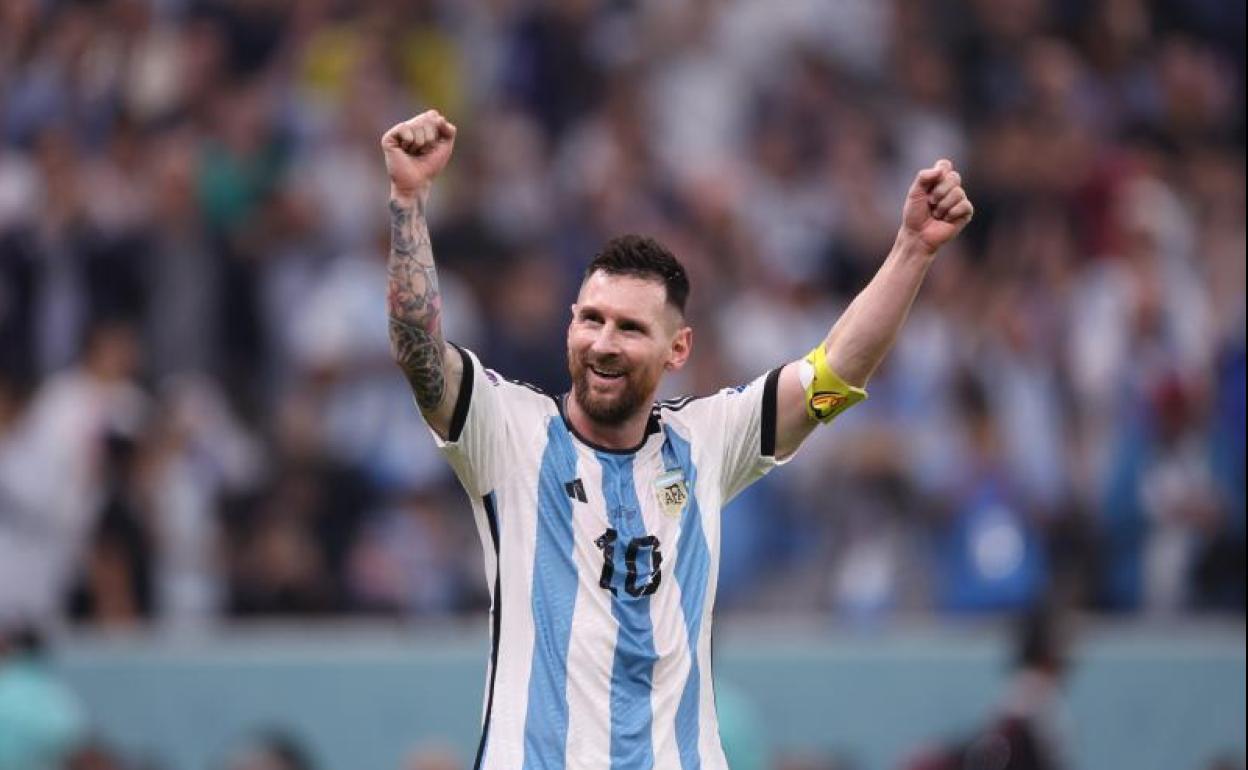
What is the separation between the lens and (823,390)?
21.3 feet

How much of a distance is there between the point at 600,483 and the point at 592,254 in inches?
312

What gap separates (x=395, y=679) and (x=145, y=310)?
2.69 m

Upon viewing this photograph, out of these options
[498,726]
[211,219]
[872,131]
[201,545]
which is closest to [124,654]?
[201,545]

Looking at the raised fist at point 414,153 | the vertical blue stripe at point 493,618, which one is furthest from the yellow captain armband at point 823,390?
the raised fist at point 414,153

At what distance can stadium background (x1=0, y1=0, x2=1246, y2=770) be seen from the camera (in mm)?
12180

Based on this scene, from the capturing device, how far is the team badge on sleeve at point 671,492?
6.31 meters

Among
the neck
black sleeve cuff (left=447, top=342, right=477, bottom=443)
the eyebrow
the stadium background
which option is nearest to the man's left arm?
the neck

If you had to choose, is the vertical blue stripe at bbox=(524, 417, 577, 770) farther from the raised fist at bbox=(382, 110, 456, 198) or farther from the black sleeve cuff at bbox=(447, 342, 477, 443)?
the raised fist at bbox=(382, 110, 456, 198)

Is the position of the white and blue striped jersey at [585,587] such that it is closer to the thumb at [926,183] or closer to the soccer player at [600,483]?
the soccer player at [600,483]

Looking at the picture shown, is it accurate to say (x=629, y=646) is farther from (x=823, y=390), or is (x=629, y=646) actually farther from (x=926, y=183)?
(x=926, y=183)

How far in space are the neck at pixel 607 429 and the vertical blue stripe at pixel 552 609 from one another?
6 cm

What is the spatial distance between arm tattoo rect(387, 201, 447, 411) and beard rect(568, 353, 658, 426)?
379 millimetres

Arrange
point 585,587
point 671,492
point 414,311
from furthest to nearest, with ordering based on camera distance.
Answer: point 671,492 < point 585,587 < point 414,311

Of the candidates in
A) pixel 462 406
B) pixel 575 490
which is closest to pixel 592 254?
pixel 575 490
